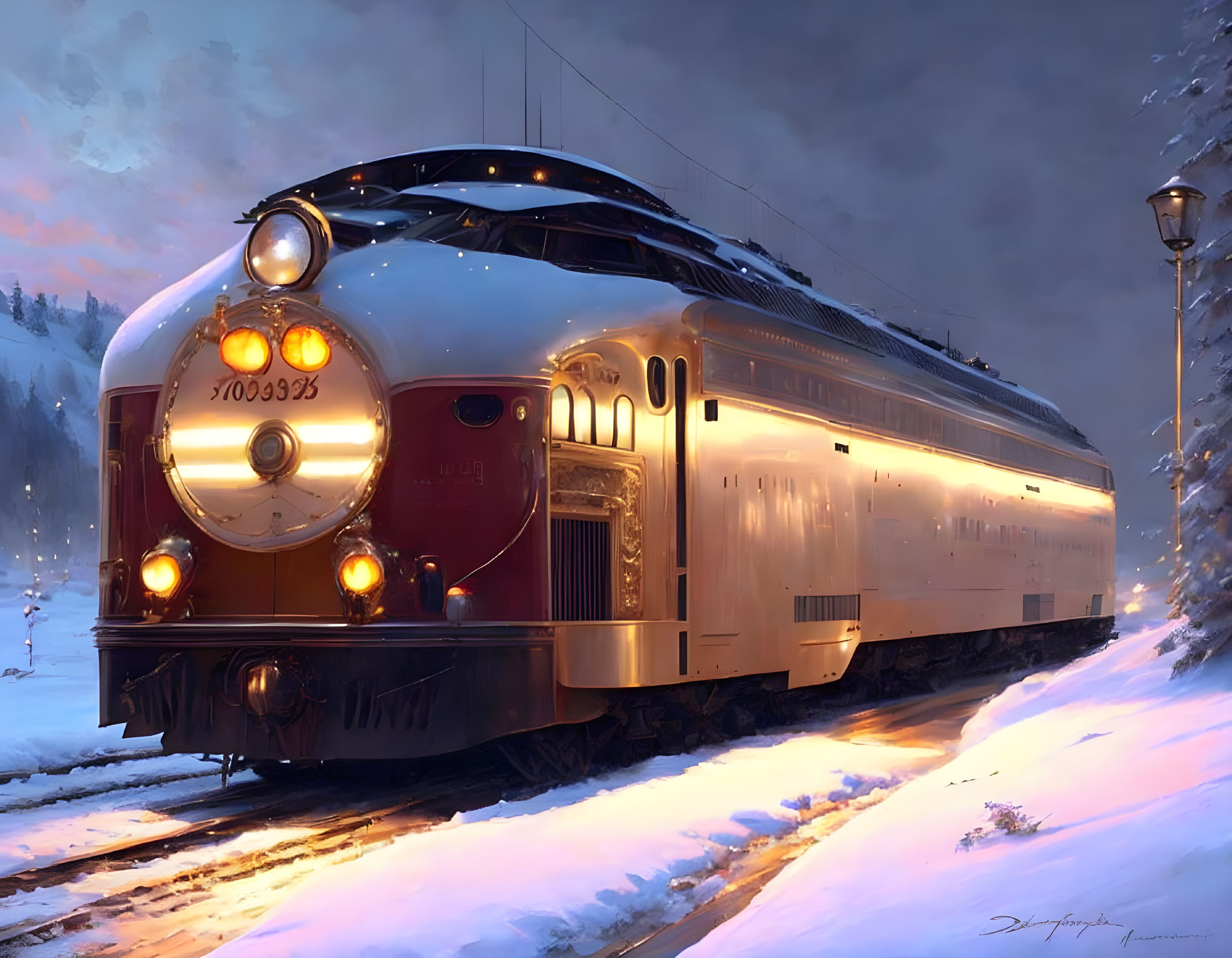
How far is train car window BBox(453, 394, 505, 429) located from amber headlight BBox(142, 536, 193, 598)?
1.88 m

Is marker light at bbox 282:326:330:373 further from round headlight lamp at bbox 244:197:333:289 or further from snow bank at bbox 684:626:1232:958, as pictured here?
snow bank at bbox 684:626:1232:958

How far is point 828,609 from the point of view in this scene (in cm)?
1068

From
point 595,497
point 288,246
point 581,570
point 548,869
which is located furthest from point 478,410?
point 548,869

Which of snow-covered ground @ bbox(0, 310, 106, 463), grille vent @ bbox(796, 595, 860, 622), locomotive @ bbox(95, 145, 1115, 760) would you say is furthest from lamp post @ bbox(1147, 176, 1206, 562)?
snow-covered ground @ bbox(0, 310, 106, 463)

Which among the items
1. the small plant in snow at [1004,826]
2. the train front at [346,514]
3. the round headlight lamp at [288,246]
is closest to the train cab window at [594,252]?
the train front at [346,514]

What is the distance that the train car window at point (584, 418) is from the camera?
315 inches

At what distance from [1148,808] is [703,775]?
3.94 metres

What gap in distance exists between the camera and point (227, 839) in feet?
23.8

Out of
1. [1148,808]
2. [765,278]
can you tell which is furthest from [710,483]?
[1148,808]

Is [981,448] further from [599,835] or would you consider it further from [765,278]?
[599,835]

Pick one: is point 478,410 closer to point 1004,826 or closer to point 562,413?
point 562,413

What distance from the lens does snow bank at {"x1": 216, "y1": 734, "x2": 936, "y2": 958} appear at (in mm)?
4906

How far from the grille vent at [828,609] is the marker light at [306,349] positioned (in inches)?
167
